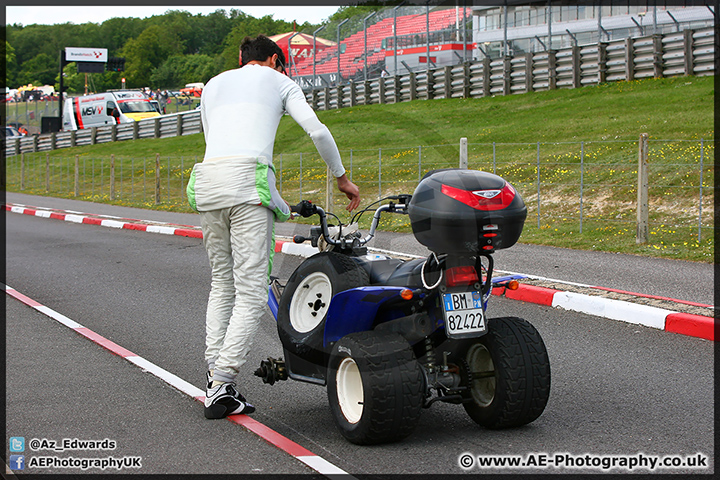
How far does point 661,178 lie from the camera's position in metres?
14.9

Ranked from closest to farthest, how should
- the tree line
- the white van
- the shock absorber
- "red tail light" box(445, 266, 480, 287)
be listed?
"red tail light" box(445, 266, 480, 287)
the shock absorber
the white van
the tree line

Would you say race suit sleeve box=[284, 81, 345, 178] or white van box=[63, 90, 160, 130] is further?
white van box=[63, 90, 160, 130]

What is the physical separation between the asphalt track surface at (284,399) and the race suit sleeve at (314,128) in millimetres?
1446

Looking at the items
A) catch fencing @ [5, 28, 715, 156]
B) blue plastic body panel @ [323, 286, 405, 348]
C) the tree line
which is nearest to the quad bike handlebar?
blue plastic body panel @ [323, 286, 405, 348]

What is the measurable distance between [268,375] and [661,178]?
11977 millimetres

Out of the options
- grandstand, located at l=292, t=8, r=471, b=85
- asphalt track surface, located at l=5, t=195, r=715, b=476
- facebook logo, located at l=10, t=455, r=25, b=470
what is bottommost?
facebook logo, located at l=10, t=455, r=25, b=470

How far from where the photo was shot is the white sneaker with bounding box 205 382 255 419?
4.48 meters

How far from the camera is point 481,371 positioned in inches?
173

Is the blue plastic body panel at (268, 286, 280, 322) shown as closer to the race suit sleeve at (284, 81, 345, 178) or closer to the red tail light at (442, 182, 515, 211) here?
the race suit sleeve at (284, 81, 345, 178)

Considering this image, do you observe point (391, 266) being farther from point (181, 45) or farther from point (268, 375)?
point (181, 45)

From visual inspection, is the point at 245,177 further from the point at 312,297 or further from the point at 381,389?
the point at 381,389

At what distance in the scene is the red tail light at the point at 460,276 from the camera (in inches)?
157

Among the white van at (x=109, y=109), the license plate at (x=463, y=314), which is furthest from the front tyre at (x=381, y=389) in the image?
the white van at (x=109, y=109)
